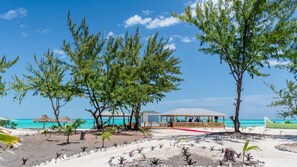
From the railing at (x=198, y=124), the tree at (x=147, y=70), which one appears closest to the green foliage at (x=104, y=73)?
the tree at (x=147, y=70)

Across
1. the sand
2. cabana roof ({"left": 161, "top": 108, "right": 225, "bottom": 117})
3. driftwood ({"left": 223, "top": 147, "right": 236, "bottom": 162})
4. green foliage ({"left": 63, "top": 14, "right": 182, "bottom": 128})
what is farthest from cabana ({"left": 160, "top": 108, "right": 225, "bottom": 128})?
driftwood ({"left": 223, "top": 147, "right": 236, "bottom": 162})

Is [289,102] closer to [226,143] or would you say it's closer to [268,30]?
[268,30]

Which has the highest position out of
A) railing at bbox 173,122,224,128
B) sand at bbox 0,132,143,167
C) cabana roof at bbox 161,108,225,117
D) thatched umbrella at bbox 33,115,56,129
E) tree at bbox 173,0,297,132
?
tree at bbox 173,0,297,132

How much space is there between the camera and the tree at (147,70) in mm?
31972

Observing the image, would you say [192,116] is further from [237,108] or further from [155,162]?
[155,162]

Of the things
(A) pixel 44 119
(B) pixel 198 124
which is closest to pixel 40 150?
(A) pixel 44 119

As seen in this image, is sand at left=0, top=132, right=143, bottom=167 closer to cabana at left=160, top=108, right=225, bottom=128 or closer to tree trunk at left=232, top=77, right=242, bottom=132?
tree trunk at left=232, top=77, right=242, bottom=132

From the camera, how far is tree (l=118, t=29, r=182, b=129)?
105 ft

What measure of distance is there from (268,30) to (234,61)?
3.41 m

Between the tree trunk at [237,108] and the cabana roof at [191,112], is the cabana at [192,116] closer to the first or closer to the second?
the cabana roof at [191,112]

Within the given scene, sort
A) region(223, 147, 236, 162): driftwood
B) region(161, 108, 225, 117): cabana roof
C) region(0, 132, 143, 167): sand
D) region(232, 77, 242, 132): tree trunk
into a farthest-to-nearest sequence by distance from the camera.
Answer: region(161, 108, 225, 117): cabana roof < region(232, 77, 242, 132): tree trunk < region(0, 132, 143, 167): sand < region(223, 147, 236, 162): driftwood

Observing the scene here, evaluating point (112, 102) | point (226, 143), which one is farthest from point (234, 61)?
point (112, 102)

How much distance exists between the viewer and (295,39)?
25.2 meters

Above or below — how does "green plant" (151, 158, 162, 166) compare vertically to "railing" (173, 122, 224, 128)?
below
